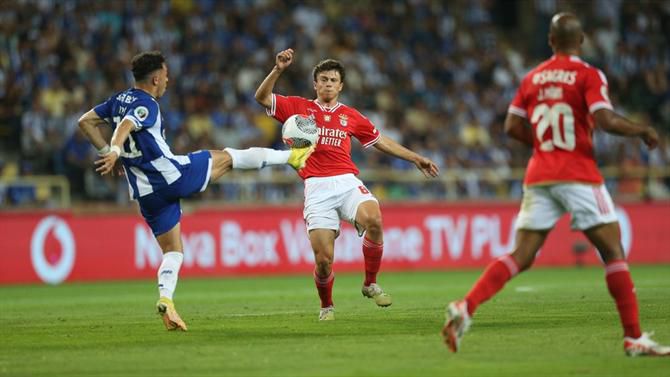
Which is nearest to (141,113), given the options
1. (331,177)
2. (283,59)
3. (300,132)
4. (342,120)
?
(283,59)

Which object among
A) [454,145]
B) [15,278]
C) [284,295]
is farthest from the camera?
[454,145]

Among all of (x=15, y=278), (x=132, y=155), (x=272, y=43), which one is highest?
(x=272, y=43)

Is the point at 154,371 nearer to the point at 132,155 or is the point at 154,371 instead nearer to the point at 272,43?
the point at 132,155

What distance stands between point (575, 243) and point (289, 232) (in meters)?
6.12

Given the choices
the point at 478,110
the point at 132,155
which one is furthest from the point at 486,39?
the point at 132,155

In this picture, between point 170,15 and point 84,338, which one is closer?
point 84,338

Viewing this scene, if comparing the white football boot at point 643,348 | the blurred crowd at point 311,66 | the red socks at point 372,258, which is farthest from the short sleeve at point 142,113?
the blurred crowd at point 311,66

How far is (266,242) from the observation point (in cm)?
2412

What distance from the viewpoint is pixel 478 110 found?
96.0ft

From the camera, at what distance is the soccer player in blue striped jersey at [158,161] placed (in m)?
11.3

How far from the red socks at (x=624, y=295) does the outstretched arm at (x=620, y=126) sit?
0.99m

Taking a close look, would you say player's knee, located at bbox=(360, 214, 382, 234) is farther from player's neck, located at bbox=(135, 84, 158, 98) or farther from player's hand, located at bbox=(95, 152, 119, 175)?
player's hand, located at bbox=(95, 152, 119, 175)

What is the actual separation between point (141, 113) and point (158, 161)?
50 centimetres

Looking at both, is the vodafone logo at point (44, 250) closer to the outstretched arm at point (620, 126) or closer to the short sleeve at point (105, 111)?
the short sleeve at point (105, 111)
